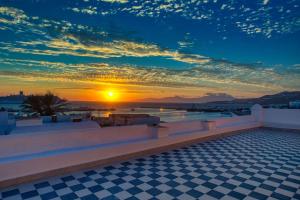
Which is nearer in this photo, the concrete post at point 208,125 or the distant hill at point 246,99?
the concrete post at point 208,125

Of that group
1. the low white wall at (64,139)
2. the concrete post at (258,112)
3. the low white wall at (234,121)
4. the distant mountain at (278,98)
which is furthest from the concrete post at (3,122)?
the distant mountain at (278,98)

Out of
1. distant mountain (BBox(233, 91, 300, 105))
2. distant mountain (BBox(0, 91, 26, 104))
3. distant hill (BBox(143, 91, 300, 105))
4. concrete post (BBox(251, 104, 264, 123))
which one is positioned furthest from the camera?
distant hill (BBox(143, 91, 300, 105))

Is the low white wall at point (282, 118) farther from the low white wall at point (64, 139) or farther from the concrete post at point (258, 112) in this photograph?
the low white wall at point (64, 139)

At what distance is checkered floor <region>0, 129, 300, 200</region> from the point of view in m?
2.65

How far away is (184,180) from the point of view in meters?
3.18

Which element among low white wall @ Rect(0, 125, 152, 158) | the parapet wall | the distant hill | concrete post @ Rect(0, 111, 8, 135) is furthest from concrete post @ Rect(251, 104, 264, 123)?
concrete post @ Rect(0, 111, 8, 135)

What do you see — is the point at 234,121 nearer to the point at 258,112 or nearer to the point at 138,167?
the point at 258,112

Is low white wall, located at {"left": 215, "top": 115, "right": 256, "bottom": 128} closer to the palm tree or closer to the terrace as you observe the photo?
the terrace

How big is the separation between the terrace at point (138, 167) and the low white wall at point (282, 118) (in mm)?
3554

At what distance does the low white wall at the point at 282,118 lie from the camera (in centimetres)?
844

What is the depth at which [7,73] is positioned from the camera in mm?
6395

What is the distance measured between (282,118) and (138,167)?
839cm

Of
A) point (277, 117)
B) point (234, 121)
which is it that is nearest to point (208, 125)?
point (234, 121)

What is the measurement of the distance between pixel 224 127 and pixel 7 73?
8279mm
